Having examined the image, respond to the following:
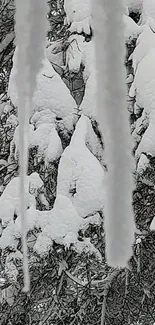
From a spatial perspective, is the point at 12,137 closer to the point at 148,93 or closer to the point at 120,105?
the point at 148,93

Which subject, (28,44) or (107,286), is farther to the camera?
(107,286)

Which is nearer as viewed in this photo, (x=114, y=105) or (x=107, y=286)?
(x=114, y=105)

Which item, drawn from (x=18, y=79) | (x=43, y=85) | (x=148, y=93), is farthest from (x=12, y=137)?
(x=18, y=79)

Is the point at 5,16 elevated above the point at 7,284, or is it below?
above

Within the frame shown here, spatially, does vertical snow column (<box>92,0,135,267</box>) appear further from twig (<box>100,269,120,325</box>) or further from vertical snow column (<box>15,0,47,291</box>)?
twig (<box>100,269,120,325</box>)

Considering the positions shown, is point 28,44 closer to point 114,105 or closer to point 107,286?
point 114,105

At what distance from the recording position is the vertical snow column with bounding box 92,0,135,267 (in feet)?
0.67

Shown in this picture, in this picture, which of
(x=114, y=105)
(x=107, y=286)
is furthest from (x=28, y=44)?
(x=107, y=286)

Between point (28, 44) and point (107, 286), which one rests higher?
point (28, 44)

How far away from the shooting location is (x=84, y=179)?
77.0 inches

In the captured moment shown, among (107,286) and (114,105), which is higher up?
(114,105)

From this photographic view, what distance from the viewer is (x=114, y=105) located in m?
0.21

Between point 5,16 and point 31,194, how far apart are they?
915 millimetres

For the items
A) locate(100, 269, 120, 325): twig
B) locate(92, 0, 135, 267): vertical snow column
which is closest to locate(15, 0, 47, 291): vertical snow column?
locate(92, 0, 135, 267): vertical snow column
